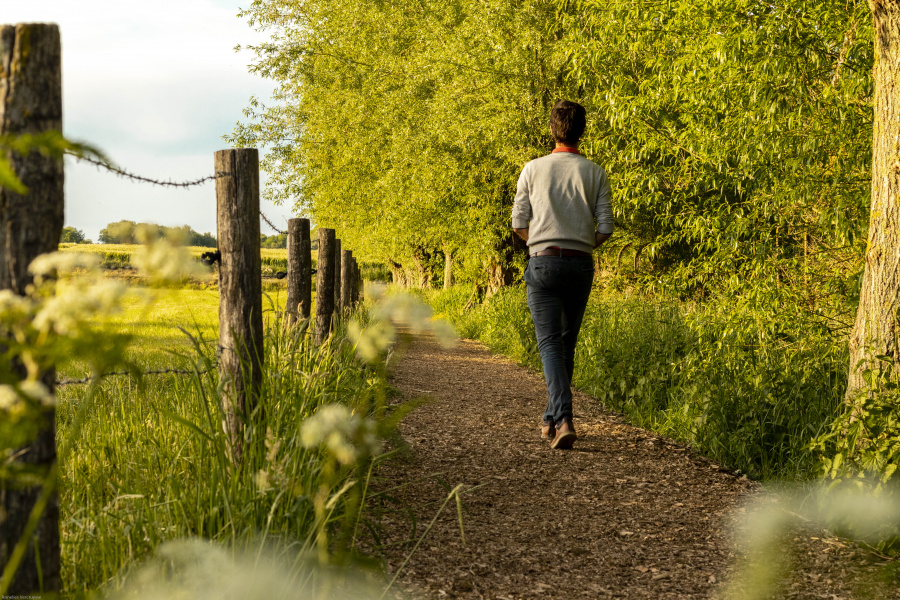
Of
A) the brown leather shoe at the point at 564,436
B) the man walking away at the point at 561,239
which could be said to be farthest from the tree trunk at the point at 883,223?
the brown leather shoe at the point at 564,436

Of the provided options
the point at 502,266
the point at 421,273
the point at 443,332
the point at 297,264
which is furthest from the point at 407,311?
the point at 421,273

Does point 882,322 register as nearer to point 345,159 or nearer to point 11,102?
point 11,102

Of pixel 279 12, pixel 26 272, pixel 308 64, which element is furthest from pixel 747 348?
pixel 279 12

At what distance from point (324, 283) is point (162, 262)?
20.2 ft

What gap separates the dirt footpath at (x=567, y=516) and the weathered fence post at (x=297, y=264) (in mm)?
1425

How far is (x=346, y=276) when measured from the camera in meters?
11.8

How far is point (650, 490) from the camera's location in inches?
178

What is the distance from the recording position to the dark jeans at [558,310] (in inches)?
199

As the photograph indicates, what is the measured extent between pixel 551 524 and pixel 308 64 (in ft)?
68.1

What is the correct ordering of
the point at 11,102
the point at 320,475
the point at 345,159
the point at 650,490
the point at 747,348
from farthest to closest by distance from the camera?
1. the point at 345,159
2. the point at 747,348
3. the point at 650,490
4. the point at 320,475
5. the point at 11,102

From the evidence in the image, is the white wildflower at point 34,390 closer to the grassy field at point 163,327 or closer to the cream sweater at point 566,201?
the grassy field at point 163,327

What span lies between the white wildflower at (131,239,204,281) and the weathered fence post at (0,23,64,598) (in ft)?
1.68

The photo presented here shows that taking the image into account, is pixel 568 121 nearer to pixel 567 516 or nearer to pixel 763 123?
pixel 763 123

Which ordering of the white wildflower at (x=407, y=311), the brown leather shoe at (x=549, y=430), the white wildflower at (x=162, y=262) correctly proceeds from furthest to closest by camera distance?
the brown leather shoe at (x=549, y=430), the white wildflower at (x=407, y=311), the white wildflower at (x=162, y=262)
